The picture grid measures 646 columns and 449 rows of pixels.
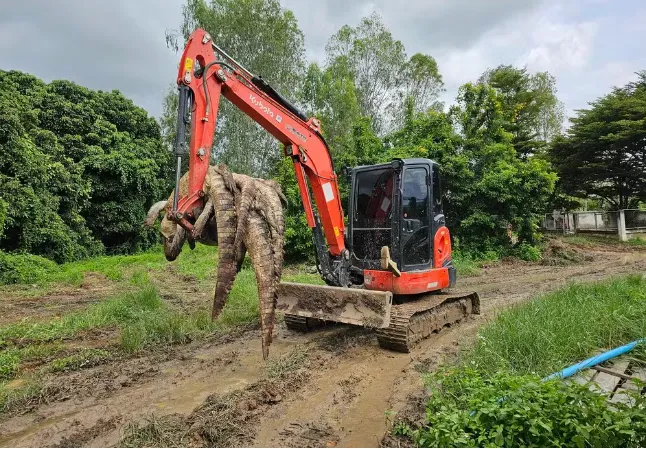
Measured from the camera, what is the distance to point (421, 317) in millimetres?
5887

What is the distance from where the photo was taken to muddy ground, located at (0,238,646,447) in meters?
3.47

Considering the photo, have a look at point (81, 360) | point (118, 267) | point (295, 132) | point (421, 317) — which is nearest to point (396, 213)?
point (421, 317)

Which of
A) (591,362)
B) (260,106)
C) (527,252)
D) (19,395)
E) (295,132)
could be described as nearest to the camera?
(591,362)

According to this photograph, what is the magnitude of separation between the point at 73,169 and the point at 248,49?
31.2ft

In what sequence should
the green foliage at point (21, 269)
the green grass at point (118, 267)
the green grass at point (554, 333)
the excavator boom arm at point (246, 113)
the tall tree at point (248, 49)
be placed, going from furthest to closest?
the tall tree at point (248, 49), the green grass at point (118, 267), the green foliage at point (21, 269), the green grass at point (554, 333), the excavator boom arm at point (246, 113)

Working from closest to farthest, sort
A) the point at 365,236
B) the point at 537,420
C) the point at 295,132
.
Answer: the point at 537,420
the point at 295,132
the point at 365,236

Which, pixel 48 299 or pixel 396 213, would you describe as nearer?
pixel 396 213

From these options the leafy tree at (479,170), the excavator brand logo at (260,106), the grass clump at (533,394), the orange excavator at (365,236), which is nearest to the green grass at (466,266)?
the leafy tree at (479,170)

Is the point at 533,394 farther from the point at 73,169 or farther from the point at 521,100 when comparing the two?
the point at 521,100

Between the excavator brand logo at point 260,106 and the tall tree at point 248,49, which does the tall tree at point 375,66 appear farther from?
the excavator brand logo at point 260,106

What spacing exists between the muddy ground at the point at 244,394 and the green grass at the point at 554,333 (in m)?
0.75

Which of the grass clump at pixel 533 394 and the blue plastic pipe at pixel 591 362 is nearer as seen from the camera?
the grass clump at pixel 533 394

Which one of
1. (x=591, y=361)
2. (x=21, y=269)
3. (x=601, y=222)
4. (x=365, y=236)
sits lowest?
(x=591, y=361)

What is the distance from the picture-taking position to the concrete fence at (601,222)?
2143cm
